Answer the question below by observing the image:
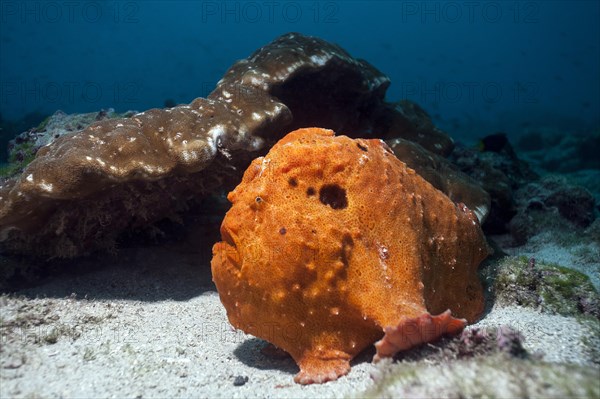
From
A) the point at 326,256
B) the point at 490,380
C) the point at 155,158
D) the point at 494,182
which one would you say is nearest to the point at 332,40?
the point at 494,182

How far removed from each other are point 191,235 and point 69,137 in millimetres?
2492

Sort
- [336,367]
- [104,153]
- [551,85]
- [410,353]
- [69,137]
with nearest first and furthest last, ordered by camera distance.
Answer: [410,353], [336,367], [104,153], [69,137], [551,85]

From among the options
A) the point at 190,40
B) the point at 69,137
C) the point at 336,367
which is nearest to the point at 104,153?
the point at 69,137

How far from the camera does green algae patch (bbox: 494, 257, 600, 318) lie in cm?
411

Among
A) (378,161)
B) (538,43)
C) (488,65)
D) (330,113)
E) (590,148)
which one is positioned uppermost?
(538,43)

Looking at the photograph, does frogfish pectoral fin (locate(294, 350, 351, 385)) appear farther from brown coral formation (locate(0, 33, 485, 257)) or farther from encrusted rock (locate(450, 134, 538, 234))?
encrusted rock (locate(450, 134, 538, 234))

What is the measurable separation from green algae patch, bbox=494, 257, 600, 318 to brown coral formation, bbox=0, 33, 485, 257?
1.49m

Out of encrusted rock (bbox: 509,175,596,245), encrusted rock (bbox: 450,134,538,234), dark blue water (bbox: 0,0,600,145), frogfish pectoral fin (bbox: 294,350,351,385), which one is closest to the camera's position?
frogfish pectoral fin (bbox: 294,350,351,385)

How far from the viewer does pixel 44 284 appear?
16.4 feet

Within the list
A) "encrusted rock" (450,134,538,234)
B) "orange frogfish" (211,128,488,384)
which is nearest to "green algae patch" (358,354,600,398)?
"orange frogfish" (211,128,488,384)

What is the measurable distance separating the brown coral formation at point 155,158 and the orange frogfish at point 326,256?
4.80 feet

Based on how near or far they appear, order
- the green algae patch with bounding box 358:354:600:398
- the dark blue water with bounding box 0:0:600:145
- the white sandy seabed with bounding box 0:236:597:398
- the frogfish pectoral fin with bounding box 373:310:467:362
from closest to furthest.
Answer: the green algae patch with bounding box 358:354:600:398, the frogfish pectoral fin with bounding box 373:310:467:362, the white sandy seabed with bounding box 0:236:597:398, the dark blue water with bounding box 0:0:600:145

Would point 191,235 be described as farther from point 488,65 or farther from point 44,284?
point 488,65

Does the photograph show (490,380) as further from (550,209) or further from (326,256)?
(550,209)
